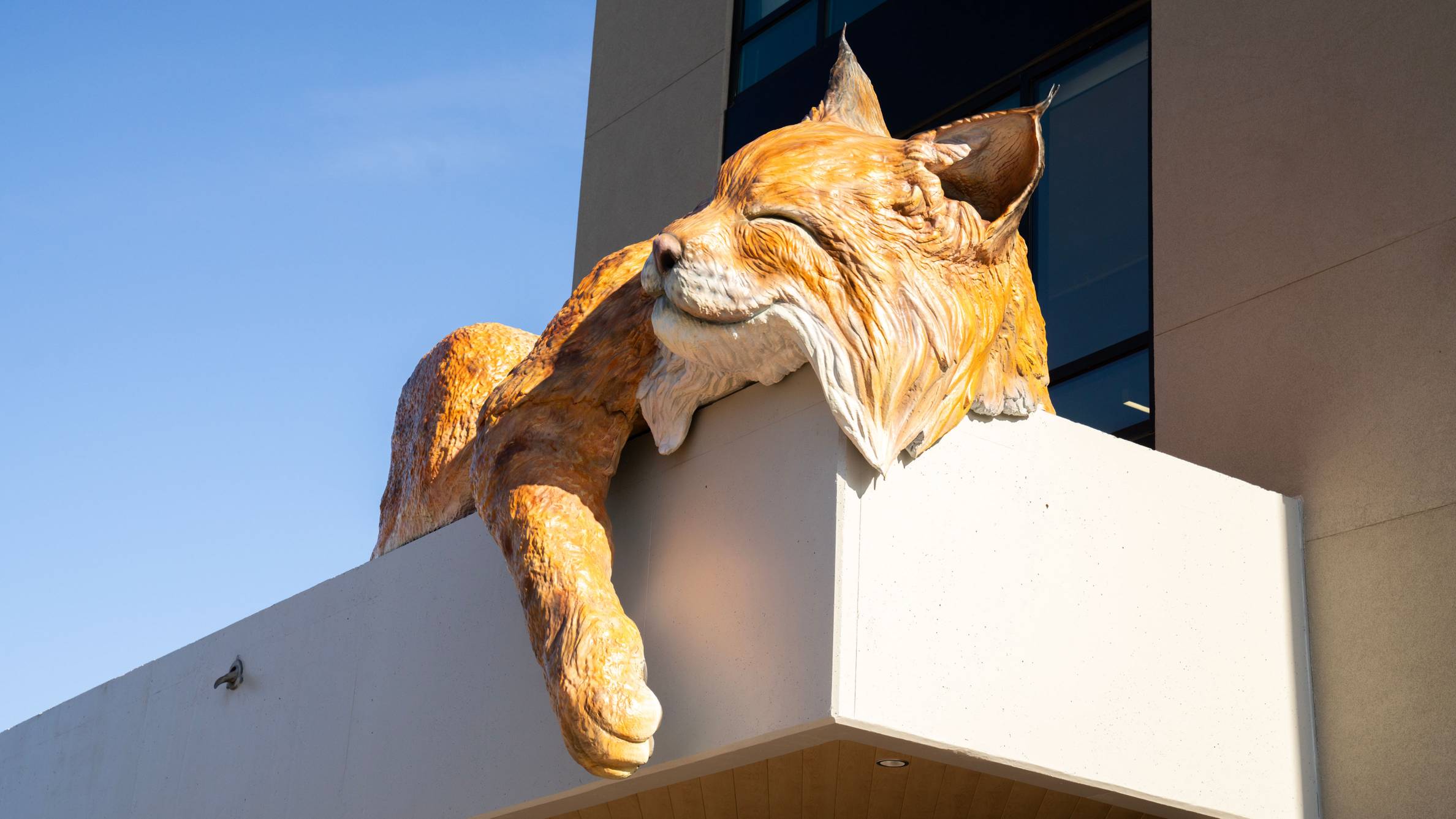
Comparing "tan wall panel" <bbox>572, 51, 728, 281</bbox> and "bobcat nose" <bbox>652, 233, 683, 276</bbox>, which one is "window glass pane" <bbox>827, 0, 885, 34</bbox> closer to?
"tan wall panel" <bbox>572, 51, 728, 281</bbox>

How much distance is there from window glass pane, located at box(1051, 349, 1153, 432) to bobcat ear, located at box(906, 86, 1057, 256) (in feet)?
5.83

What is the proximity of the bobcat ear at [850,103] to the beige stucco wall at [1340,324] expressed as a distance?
1601mm

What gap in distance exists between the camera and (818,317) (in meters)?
3.31

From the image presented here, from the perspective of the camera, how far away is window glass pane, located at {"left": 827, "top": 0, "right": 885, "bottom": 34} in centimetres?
695

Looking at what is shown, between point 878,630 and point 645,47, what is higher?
point 645,47

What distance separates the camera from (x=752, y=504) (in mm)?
3605

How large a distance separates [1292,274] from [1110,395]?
2.58 feet

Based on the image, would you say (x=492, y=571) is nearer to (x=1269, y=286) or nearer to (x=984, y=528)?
(x=984, y=528)

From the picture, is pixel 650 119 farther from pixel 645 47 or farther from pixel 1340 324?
pixel 1340 324

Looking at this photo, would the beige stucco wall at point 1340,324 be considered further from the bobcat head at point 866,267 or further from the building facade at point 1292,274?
the bobcat head at point 866,267

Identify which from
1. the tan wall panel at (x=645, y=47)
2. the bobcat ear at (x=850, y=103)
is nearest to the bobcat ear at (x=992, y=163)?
the bobcat ear at (x=850, y=103)

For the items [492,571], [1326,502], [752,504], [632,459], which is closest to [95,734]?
[492,571]

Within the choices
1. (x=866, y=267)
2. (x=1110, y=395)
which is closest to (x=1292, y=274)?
(x=1110, y=395)

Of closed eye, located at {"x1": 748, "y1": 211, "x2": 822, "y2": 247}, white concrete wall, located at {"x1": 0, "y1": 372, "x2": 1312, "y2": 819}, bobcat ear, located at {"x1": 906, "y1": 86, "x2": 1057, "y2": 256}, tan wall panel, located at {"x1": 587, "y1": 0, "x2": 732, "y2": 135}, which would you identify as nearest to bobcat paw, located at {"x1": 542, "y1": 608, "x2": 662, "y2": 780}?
white concrete wall, located at {"x1": 0, "y1": 372, "x2": 1312, "y2": 819}
